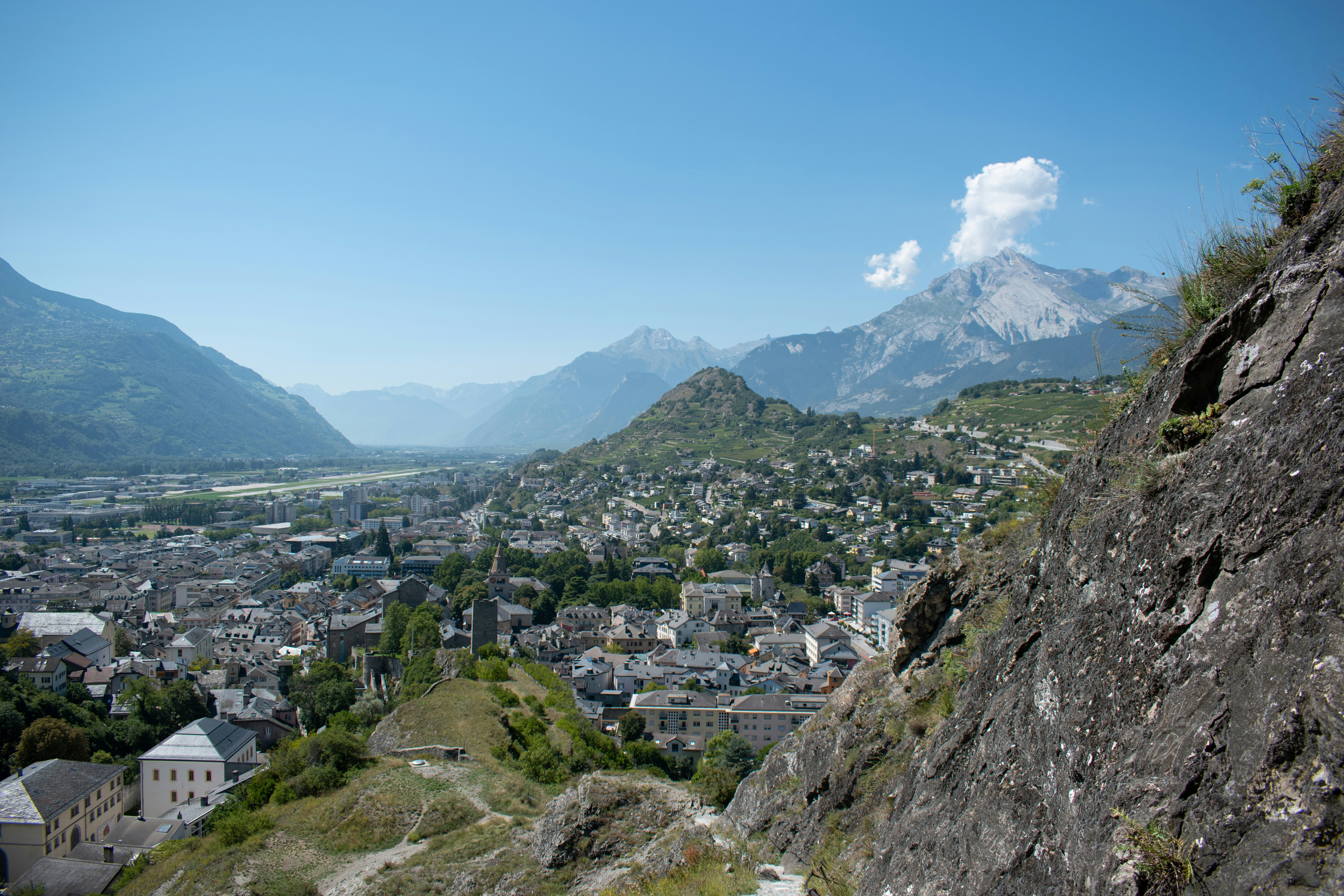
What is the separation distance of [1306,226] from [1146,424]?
139 centimetres

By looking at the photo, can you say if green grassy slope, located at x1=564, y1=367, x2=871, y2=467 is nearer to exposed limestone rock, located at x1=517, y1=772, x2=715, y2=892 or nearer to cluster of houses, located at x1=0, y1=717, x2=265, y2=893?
cluster of houses, located at x1=0, y1=717, x2=265, y2=893

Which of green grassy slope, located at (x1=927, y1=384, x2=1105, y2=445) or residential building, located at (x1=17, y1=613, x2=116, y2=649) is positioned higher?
green grassy slope, located at (x1=927, y1=384, x2=1105, y2=445)

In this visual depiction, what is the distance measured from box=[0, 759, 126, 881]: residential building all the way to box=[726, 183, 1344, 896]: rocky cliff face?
31356mm

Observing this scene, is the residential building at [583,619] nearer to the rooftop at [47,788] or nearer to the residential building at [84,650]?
the rooftop at [47,788]

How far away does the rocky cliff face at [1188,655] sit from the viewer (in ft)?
9.24

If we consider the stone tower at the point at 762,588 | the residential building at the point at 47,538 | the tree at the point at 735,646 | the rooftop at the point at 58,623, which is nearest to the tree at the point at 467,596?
the tree at the point at 735,646

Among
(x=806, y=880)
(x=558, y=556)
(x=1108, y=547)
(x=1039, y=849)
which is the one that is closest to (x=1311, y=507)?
(x=1108, y=547)

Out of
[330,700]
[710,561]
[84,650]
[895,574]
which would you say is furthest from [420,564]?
[895,574]

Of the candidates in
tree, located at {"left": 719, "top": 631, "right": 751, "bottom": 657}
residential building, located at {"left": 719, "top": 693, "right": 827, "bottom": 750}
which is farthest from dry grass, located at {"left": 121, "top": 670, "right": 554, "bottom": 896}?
tree, located at {"left": 719, "top": 631, "right": 751, "bottom": 657}

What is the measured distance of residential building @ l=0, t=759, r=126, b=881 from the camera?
2391cm

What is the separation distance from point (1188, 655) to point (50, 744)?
42311 millimetres

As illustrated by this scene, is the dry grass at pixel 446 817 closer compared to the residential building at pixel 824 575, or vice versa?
the dry grass at pixel 446 817

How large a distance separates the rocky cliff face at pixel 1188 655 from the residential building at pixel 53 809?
3136cm

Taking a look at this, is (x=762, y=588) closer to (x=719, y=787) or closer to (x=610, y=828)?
(x=719, y=787)
